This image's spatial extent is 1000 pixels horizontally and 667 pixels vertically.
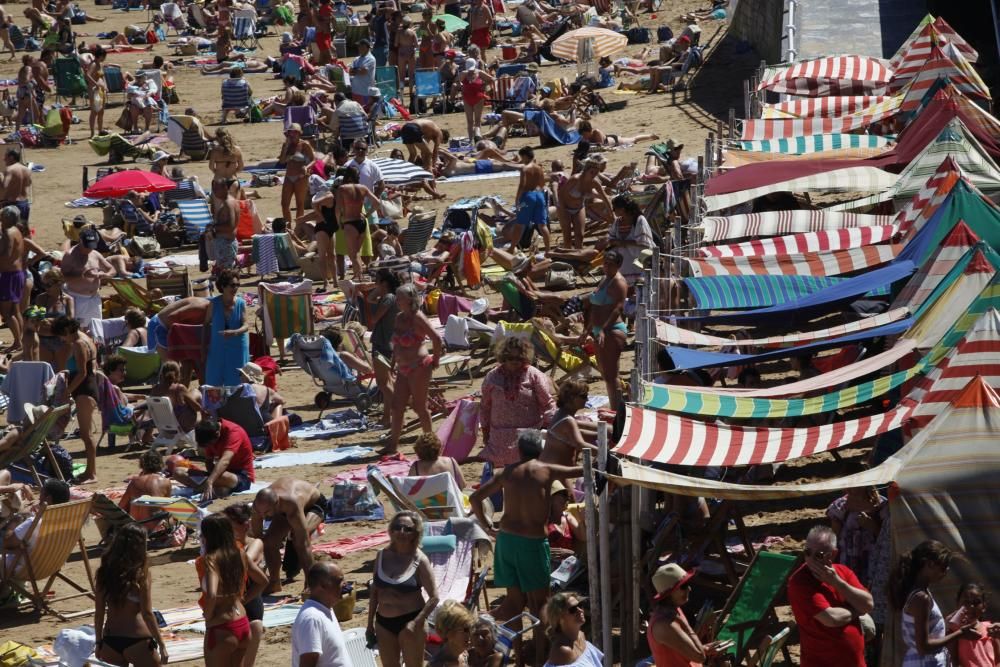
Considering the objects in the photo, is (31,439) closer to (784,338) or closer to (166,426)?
(166,426)

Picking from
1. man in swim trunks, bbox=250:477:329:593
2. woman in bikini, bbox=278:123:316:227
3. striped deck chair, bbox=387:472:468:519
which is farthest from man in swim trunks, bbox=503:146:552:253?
striped deck chair, bbox=387:472:468:519

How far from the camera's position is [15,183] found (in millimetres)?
16781

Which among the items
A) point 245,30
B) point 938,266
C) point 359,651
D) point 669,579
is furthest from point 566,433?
point 245,30

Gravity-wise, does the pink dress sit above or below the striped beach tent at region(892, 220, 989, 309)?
below

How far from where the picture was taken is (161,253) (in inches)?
707

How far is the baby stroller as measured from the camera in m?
12.2

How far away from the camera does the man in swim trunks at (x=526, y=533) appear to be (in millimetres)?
7504

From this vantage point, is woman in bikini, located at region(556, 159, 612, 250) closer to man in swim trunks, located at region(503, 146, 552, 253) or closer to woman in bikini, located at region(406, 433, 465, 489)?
man in swim trunks, located at region(503, 146, 552, 253)

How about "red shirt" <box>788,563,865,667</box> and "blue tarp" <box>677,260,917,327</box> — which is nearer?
"red shirt" <box>788,563,865,667</box>

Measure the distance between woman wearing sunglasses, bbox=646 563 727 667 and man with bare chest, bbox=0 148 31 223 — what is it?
12044 millimetres

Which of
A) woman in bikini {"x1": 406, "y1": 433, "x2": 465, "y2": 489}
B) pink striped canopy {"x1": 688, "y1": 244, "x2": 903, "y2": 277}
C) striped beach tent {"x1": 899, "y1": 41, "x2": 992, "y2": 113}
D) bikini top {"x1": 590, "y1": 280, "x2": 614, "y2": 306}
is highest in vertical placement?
striped beach tent {"x1": 899, "y1": 41, "x2": 992, "y2": 113}

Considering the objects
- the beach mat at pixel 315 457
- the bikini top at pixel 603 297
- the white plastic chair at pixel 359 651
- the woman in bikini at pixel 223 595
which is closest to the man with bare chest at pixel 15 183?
the beach mat at pixel 315 457

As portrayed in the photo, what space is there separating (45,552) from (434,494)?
2.37m

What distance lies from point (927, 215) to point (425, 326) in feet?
12.4
